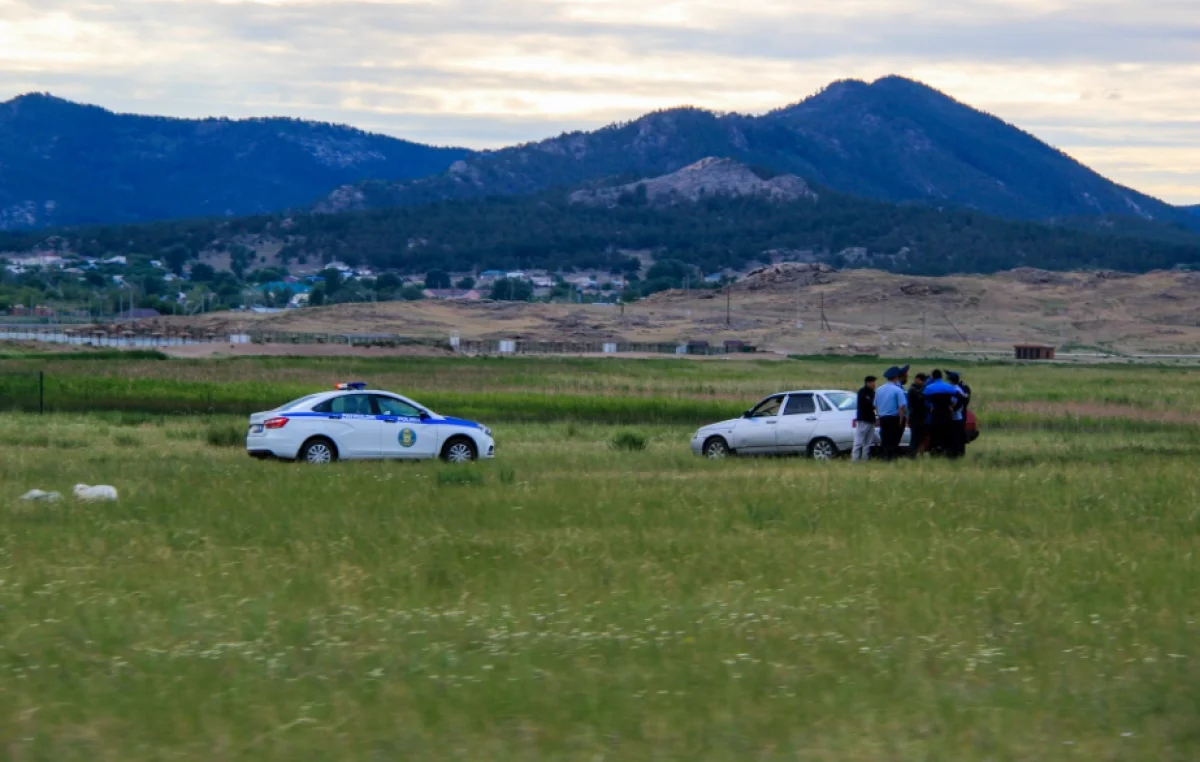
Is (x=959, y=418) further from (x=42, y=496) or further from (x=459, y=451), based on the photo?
(x=42, y=496)

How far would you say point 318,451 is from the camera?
27062 millimetres

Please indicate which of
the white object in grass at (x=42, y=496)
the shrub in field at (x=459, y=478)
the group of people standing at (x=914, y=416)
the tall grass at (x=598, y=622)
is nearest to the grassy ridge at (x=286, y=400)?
the group of people standing at (x=914, y=416)

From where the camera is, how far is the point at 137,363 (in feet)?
234

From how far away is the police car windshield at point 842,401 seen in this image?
30.3 meters

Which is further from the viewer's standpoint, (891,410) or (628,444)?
(628,444)

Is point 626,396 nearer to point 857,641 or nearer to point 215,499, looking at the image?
point 215,499

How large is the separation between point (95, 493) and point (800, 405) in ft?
50.3

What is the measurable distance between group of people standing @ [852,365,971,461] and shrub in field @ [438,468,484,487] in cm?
767

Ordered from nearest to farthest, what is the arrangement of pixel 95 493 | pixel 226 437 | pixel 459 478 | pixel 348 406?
pixel 95 493, pixel 459 478, pixel 348 406, pixel 226 437

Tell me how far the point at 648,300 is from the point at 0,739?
16578cm

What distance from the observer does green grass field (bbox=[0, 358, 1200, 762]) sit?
29.5 ft

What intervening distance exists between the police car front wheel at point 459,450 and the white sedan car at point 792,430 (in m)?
5.18

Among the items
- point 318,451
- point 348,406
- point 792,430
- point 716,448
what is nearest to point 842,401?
point 792,430

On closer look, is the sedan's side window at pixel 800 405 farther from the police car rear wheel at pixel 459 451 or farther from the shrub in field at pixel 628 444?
the police car rear wheel at pixel 459 451
